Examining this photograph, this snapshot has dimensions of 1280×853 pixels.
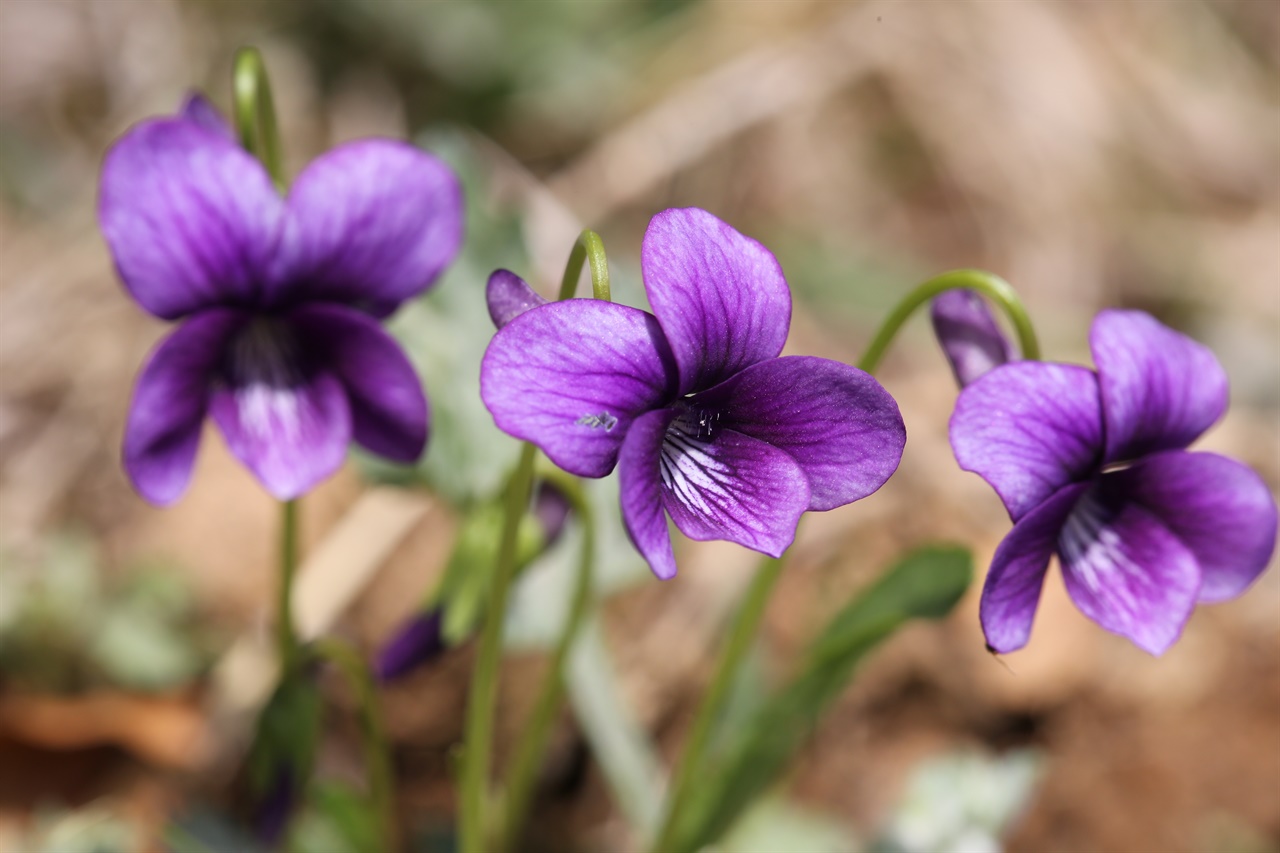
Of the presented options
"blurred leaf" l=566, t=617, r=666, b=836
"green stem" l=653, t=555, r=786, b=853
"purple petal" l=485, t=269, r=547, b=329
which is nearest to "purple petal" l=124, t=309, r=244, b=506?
"purple petal" l=485, t=269, r=547, b=329

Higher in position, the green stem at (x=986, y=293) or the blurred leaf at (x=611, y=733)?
the green stem at (x=986, y=293)

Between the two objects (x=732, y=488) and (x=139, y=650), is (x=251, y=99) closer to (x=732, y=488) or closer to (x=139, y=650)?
(x=732, y=488)

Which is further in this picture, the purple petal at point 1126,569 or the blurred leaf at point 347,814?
the blurred leaf at point 347,814

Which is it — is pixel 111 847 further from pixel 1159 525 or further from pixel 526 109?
pixel 526 109

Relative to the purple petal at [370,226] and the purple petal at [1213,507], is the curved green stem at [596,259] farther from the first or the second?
the purple petal at [1213,507]

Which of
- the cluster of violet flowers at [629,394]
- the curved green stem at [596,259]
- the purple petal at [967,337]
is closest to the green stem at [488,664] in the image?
the cluster of violet flowers at [629,394]

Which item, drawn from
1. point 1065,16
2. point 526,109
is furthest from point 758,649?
point 1065,16

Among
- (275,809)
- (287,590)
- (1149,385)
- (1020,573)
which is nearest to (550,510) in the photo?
(287,590)
